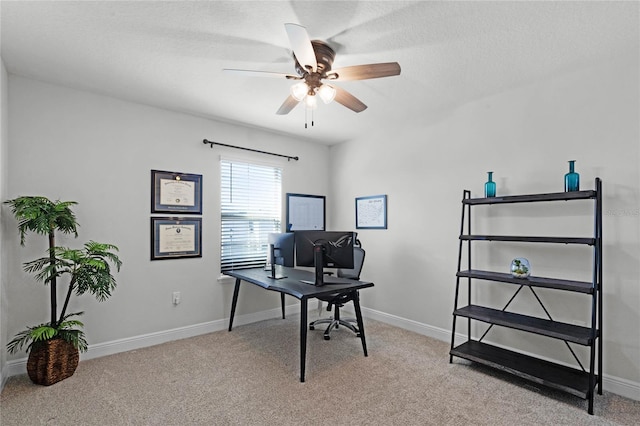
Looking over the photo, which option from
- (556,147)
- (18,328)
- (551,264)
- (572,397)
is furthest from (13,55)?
(572,397)

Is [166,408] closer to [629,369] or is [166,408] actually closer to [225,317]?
[225,317]

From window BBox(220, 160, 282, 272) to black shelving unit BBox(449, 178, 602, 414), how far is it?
2380 millimetres

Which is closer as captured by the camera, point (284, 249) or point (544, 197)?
point (544, 197)

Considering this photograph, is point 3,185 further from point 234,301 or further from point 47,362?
point 234,301

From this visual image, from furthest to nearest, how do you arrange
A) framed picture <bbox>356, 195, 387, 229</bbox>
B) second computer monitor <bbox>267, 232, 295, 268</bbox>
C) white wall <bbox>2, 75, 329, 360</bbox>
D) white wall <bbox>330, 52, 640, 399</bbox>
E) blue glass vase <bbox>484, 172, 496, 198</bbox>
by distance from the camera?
framed picture <bbox>356, 195, 387, 229</bbox> → second computer monitor <bbox>267, 232, 295, 268</bbox> → blue glass vase <bbox>484, 172, 496, 198</bbox> → white wall <bbox>2, 75, 329, 360</bbox> → white wall <bbox>330, 52, 640, 399</bbox>

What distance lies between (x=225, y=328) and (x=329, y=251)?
1.73 metres

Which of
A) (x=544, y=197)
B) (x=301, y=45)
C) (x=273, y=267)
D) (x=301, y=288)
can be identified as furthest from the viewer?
(x=273, y=267)

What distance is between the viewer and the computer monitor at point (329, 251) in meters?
3.02

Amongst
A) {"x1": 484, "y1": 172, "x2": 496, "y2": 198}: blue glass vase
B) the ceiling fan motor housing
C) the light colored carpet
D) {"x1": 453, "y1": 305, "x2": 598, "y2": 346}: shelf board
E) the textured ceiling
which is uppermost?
the textured ceiling

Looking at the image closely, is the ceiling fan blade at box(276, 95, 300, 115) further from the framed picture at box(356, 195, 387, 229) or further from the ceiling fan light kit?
the framed picture at box(356, 195, 387, 229)

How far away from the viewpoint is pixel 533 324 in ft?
8.46

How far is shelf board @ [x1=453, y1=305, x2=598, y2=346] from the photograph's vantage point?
7.61 feet

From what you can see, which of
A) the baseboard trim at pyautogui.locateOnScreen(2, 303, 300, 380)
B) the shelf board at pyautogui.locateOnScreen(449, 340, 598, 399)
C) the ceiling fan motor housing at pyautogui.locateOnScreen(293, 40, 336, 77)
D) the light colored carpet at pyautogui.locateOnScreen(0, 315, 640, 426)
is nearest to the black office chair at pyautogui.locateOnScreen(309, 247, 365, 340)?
the light colored carpet at pyautogui.locateOnScreen(0, 315, 640, 426)

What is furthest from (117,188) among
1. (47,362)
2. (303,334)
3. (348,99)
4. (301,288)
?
(348,99)
